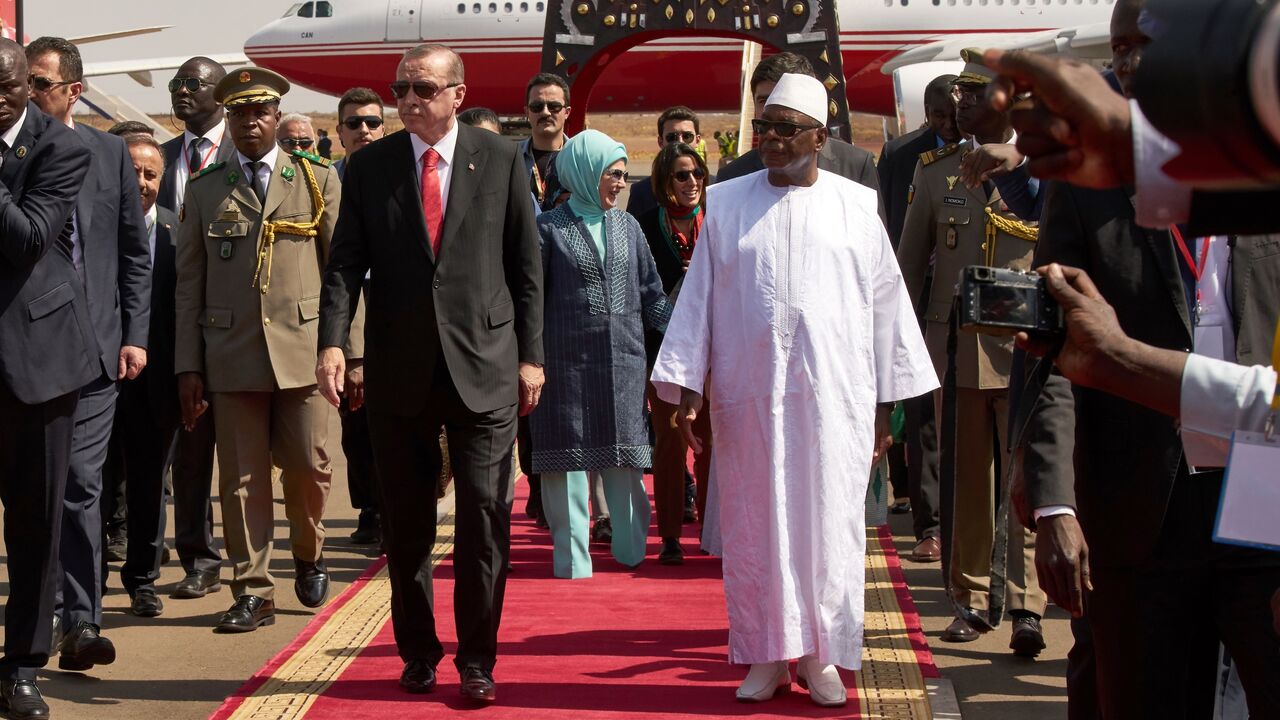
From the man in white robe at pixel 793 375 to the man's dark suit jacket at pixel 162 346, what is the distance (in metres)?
2.64

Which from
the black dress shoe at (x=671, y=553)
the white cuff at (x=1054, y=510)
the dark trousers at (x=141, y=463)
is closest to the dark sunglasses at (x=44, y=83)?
the dark trousers at (x=141, y=463)

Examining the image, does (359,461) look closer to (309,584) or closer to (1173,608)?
(309,584)

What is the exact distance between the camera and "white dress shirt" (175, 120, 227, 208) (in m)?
7.97

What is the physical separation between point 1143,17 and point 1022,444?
6.35 ft

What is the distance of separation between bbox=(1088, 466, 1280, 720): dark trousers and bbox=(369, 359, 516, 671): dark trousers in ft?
7.48

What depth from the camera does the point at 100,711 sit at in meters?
5.45

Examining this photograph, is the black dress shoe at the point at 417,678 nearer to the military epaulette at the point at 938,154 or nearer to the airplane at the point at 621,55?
the military epaulette at the point at 938,154

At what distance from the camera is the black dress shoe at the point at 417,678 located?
5.53m

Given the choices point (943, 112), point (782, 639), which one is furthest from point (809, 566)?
point (943, 112)

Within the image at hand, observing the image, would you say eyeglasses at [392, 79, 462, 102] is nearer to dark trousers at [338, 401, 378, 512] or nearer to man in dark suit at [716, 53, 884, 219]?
man in dark suit at [716, 53, 884, 219]

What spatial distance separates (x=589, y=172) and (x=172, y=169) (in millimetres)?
1974

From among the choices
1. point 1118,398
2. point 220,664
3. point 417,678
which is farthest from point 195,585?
point 1118,398

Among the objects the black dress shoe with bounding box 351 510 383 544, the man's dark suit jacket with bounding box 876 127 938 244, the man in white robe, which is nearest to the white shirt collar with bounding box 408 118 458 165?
the man in white robe

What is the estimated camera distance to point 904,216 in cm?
783
